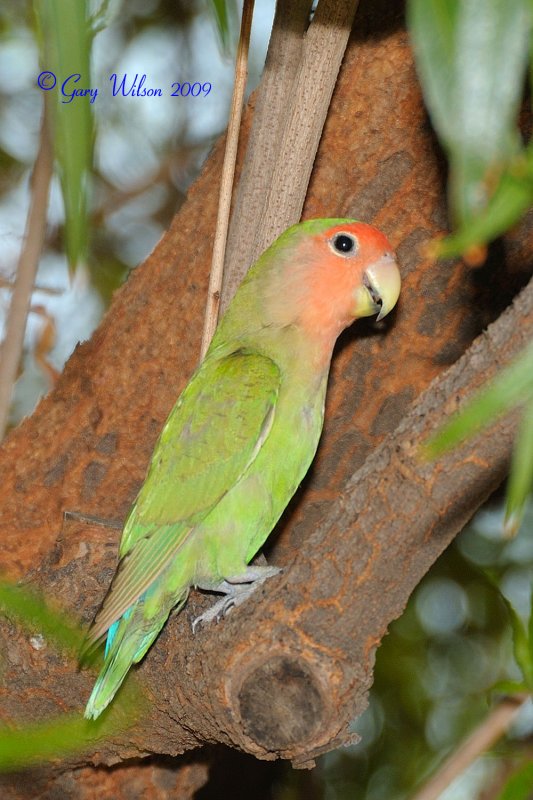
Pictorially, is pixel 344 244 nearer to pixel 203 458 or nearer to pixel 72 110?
pixel 203 458

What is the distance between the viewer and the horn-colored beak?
8.03 feet

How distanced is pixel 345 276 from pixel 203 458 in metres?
0.74

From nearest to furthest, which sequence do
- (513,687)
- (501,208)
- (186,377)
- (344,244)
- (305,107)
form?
(501,208) → (513,687) → (305,107) → (344,244) → (186,377)

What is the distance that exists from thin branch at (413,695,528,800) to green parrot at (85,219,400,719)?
650mm

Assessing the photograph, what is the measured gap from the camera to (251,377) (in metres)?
2.31

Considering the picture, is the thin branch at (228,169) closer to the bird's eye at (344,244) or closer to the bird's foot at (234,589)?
the bird's eye at (344,244)

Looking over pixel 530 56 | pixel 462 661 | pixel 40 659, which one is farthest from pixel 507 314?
pixel 462 661

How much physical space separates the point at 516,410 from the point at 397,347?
1409 mm

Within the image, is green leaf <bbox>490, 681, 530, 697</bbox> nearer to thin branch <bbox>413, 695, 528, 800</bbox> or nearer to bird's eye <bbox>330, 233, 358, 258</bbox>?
thin branch <bbox>413, 695, 528, 800</bbox>

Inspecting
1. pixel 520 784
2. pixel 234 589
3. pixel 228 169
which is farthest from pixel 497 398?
pixel 228 169

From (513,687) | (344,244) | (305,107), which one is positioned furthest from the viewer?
(344,244)

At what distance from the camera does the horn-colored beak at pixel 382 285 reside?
2.45 metres

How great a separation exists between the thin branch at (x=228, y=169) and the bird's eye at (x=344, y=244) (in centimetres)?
35

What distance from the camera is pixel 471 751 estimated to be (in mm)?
1977
